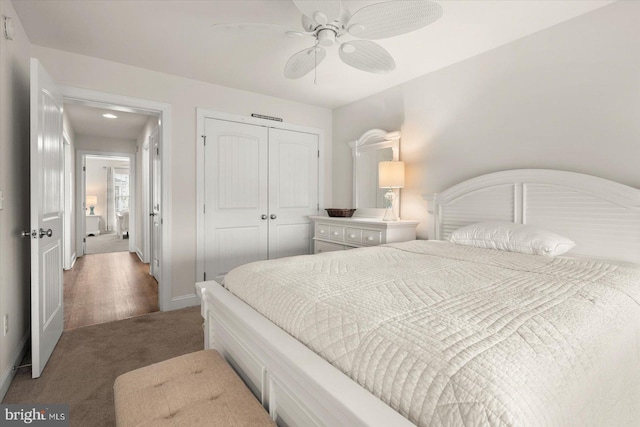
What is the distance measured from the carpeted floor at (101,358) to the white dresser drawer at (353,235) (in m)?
1.66

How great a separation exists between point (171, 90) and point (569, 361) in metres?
3.59

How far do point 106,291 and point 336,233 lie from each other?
9.78 ft

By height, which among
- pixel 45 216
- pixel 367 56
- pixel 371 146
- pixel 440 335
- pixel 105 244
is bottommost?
pixel 105 244

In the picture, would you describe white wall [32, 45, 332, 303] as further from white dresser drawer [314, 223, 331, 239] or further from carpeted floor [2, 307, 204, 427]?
white dresser drawer [314, 223, 331, 239]

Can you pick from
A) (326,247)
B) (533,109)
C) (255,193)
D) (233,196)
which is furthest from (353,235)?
(533,109)

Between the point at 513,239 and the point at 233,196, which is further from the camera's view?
the point at 233,196

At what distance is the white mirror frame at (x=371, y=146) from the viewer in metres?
3.43

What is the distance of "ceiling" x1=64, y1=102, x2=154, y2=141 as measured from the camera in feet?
14.3

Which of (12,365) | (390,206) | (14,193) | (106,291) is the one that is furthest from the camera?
(106,291)

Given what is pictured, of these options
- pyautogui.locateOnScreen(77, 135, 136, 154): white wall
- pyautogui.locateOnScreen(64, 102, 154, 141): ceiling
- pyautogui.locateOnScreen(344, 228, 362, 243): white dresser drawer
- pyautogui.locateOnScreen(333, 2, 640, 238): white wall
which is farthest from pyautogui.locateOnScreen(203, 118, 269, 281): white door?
pyautogui.locateOnScreen(77, 135, 136, 154): white wall

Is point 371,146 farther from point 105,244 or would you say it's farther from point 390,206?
point 105,244

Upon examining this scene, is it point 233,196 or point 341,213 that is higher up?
point 233,196

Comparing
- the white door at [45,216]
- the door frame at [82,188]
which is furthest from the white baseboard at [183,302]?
the door frame at [82,188]

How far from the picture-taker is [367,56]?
202 centimetres
